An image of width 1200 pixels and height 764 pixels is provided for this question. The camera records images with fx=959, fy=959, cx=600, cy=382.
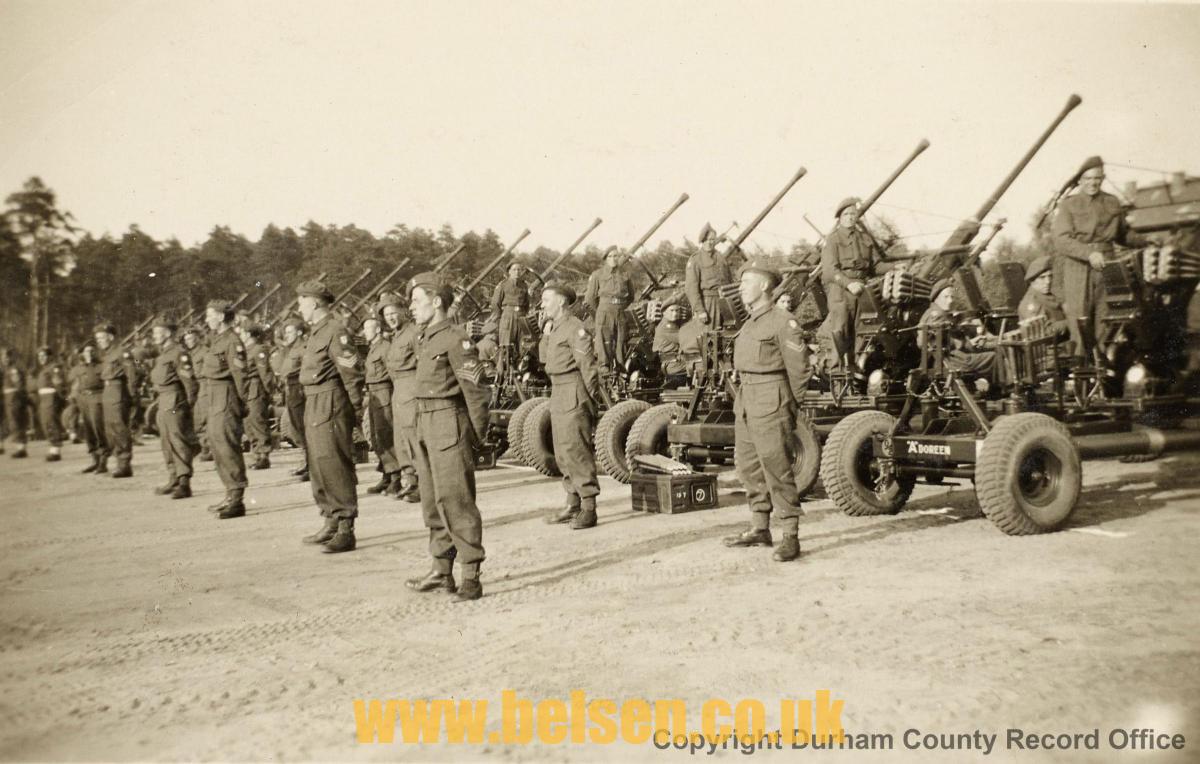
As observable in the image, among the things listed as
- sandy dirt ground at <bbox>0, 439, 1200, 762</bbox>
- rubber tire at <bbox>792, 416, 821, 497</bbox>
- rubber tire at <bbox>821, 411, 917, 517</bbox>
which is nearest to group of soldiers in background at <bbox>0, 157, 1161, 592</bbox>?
sandy dirt ground at <bbox>0, 439, 1200, 762</bbox>

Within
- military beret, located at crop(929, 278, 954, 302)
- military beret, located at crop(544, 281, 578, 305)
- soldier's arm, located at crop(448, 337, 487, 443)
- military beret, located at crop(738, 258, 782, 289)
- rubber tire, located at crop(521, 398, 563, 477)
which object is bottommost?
rubber tire, located at crop(521, 398, 563, 477)

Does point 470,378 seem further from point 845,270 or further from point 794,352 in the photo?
point 845,270

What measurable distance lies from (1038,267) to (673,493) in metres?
4.55

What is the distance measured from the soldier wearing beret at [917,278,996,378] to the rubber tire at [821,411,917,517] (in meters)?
0.76

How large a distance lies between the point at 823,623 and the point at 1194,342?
6.02 meters

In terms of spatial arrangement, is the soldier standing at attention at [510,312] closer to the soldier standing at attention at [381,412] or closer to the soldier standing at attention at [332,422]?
the soldier standing at attention at [381,412]

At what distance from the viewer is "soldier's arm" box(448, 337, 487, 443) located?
573 centimetres

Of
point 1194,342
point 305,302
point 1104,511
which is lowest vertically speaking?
point 1104,511

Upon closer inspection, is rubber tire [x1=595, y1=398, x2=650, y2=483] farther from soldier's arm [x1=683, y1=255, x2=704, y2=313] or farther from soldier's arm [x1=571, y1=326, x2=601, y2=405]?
soldier's arm [x1=571, y1=326, x2=601, y2=405]

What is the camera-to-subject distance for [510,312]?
14.0 meters

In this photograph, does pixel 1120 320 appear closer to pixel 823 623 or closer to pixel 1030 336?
pixel 1030 336

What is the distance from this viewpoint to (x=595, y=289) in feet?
43.7

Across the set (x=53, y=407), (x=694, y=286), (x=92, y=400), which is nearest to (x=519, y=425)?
(x=694, y=286)

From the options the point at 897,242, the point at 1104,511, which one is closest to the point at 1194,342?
the point at 1104,511
